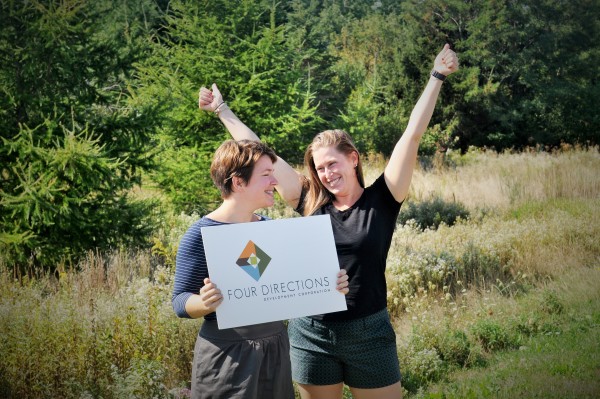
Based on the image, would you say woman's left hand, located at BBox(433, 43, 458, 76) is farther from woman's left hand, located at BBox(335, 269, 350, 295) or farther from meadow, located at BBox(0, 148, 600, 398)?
meadow, located at BBox(0, 148, 600, 398)

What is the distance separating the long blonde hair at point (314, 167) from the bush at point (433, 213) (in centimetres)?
834

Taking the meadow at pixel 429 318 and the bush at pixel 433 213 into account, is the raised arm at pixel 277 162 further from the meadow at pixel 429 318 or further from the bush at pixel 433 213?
the bush at pixel 433 213

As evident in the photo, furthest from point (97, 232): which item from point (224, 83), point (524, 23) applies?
point (524, 23)

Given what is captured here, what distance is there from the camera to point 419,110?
296 centimetres

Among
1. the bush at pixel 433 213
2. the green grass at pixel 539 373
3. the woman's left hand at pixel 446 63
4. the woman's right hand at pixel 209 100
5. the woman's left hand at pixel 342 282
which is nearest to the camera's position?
the woman's left hand at pixel 342 282

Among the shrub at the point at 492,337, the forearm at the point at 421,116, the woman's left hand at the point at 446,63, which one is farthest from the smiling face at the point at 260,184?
the shrub at the point at 492,337

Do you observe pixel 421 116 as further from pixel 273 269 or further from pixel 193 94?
pixel 193 94

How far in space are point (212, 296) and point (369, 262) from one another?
0.77 meters

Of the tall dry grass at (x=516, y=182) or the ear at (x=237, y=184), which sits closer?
the ear at (x=237, y=184)

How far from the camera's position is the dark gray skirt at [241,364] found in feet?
8.18

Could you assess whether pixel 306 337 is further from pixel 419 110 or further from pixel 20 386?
pixel 20 386

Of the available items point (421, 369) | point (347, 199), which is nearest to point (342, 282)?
point (347, 199)

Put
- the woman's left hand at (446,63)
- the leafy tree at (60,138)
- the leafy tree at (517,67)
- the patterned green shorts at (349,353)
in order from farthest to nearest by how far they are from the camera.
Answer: the leafy tree at (517,67) → the leafy tree at (60,138) → the woman's left hand at (446,63) → the patterned green shorts at (349,353)

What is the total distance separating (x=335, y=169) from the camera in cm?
294
